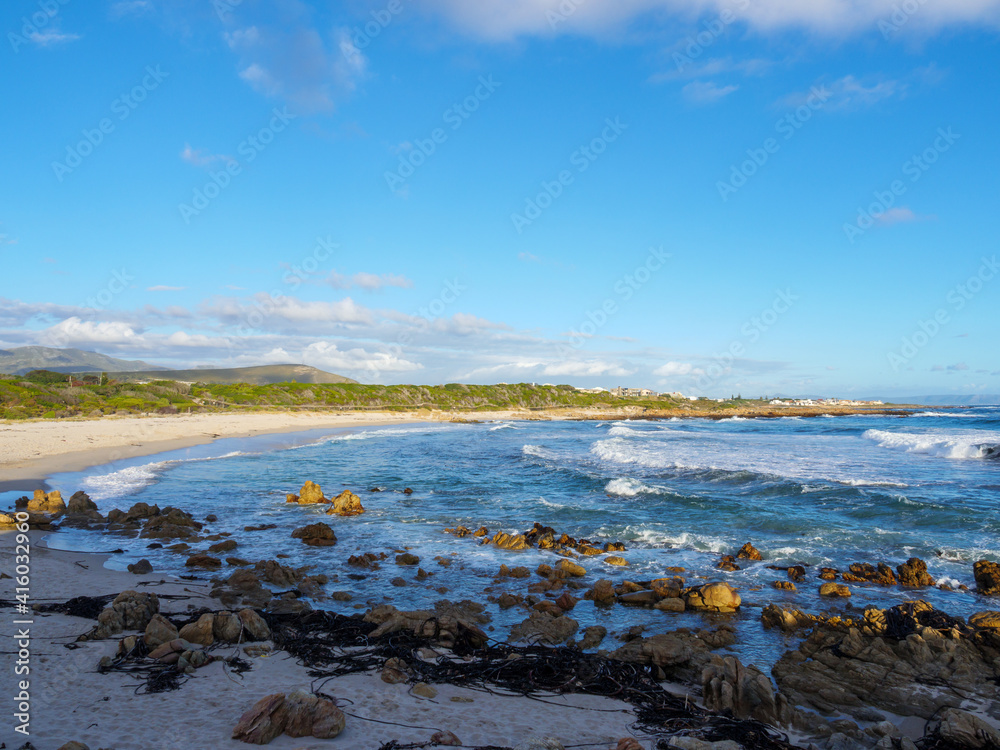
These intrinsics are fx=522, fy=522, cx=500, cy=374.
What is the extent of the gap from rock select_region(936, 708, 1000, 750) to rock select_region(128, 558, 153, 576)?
12.7 meters

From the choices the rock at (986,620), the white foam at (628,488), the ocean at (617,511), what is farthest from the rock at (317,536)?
the rock at (986,620)

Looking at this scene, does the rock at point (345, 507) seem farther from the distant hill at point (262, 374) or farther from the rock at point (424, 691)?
the distant hill at point (262, 374)

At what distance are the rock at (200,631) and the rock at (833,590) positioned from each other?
1065 cm

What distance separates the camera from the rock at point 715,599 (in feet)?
30.6

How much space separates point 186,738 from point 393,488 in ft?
58.1

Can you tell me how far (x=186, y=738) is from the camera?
4.80m

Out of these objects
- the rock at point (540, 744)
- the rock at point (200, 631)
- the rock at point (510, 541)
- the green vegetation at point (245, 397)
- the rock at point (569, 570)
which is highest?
the green vegetation at point (245, 397)

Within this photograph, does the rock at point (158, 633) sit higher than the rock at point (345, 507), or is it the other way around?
the rock at point (158, 633)

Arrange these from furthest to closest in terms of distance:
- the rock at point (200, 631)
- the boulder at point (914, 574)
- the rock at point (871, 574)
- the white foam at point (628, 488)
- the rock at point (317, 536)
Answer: the white foam at point (628, 488)
the rock at point (317, 536)
the rock at point (871, 574)
the boulder at point (914, 574)
the rock at point (200, 631)

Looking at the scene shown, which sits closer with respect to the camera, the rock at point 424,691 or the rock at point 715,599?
the rock at point 424,691

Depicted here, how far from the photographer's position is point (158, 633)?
684 centimetres

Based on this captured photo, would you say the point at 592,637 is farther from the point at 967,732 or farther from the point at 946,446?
the point at 946,446

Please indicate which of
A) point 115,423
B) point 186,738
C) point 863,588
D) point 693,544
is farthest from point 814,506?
point 115,423

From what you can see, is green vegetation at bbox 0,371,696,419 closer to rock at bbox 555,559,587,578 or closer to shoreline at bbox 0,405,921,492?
shoreline at bbox 0,405,921,492
